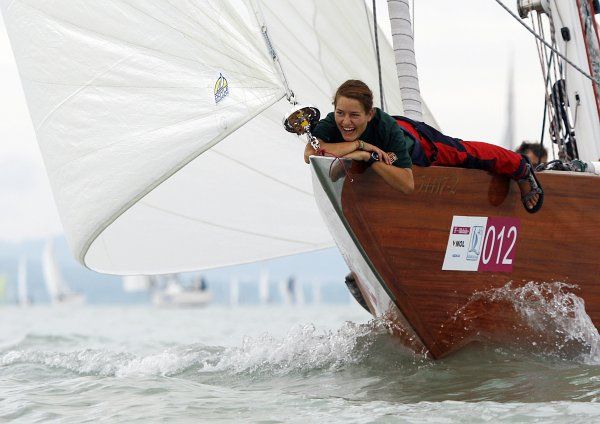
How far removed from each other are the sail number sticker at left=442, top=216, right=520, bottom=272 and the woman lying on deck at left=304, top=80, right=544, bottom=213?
16cm

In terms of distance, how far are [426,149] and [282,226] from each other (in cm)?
216

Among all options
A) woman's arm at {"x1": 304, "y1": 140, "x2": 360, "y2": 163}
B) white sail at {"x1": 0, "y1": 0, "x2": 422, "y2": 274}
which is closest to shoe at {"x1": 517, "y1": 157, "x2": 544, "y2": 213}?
woman's arm at {"x1": 304, "y1": 140, "x2": 360, "y2": 163}

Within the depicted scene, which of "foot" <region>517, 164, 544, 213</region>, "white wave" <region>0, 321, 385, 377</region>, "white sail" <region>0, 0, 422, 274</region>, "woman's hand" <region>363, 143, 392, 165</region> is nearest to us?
"woman's hand" <region>363, 143, 392, 165</region>

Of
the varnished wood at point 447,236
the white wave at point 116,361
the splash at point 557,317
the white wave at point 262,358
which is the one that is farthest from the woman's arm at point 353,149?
the white wave at point 116,361

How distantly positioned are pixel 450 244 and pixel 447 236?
0.12ft

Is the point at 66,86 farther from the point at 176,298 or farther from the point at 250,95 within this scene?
the point at 176,298

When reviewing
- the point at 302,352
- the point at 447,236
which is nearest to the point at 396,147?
the point at 447,236

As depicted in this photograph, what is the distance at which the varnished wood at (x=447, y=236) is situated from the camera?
4.07m

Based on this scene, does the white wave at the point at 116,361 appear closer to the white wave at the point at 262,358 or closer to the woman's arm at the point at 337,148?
the white wave at the point at 262,358

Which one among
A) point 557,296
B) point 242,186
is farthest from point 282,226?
point 557,296

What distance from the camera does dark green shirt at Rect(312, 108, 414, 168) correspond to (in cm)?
386

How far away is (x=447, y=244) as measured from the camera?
422 cm

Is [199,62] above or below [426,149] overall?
above

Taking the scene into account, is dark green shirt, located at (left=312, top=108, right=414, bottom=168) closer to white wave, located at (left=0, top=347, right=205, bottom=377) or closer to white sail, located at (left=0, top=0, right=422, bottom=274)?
white sail, located at (left=0, top=0, right=422, bottom=274)
